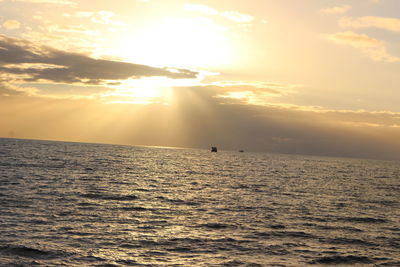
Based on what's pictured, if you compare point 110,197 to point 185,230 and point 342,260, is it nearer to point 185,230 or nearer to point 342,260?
point 185,230

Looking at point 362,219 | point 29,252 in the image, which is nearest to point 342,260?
point 362,219

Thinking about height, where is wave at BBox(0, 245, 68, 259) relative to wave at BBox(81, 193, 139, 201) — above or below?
above

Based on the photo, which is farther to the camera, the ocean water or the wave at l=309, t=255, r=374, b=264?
the wave at l=309, t=255, r=374, b=264

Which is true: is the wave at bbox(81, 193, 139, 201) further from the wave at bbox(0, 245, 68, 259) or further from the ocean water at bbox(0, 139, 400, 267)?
the wave at bbox(0, 245, 68, 259)

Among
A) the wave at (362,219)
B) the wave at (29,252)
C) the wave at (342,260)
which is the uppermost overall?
the wave at (29,252)

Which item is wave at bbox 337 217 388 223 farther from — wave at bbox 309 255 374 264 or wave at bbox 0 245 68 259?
wave at bbox 0 245 68 259

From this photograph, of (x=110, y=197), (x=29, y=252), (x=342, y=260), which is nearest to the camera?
(x=29, y=252)

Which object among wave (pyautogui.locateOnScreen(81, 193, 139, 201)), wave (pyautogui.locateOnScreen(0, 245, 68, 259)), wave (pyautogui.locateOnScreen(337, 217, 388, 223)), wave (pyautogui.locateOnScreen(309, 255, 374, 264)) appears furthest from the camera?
wave (pyautogui.locateOnScreen(81, 193, 139, 201))

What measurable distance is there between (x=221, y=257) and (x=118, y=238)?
7611 mm

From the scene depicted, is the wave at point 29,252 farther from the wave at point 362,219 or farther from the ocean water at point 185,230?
the wave at point 362,219

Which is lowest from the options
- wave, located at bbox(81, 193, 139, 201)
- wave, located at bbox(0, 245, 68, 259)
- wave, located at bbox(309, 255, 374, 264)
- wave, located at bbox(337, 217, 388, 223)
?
wave, located at bbox(337, 217, 388, 223)

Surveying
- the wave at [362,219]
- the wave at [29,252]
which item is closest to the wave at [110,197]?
the wave at [29,252]

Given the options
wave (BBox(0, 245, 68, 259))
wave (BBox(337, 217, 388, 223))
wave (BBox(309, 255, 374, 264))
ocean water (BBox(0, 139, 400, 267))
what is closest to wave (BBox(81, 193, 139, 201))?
ocean water (BBox(0, 139, 400, 267))

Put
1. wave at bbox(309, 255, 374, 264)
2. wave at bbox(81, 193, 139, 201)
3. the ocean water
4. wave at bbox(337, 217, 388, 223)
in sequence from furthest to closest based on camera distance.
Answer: wave at bbox(81, 193, 139, 201)
wave at bbox(337, 217, 388, 223)
wave at bbox(309, 255, 374, 264)
the ocean water
